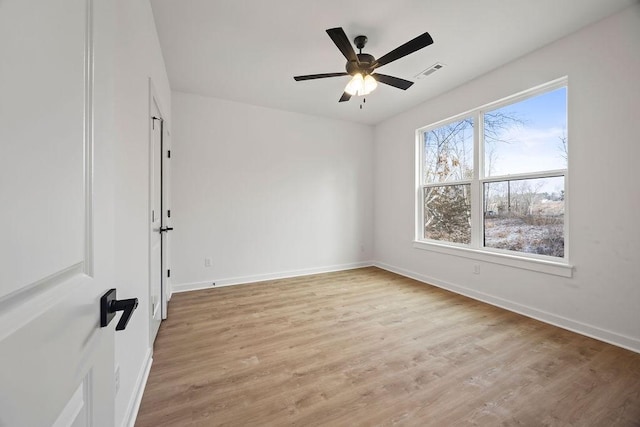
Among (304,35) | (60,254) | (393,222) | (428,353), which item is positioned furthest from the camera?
(393,222)

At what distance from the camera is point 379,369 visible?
197 centimetres

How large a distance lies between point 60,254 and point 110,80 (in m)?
0.52

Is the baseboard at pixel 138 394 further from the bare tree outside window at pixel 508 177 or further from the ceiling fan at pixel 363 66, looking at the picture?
the bare tree outside window at pixel 508 177

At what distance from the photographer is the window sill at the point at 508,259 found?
2643 millimetres

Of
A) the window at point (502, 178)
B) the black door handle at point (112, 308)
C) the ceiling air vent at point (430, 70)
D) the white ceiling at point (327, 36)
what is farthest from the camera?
the ceiling air vent at point (430, 70)

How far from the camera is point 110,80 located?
720mm

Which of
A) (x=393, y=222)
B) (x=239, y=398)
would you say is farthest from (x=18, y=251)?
(x=393, y=222)

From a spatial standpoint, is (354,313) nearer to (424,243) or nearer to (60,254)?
(424,243)

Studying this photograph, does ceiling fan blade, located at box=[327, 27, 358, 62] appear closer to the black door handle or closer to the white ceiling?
the white ceiling

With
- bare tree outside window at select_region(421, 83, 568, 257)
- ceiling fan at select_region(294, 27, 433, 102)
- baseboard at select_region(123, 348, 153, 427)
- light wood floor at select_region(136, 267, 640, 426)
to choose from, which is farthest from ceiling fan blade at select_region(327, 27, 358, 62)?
baseboard at select_region(123, 348, 153, 427)

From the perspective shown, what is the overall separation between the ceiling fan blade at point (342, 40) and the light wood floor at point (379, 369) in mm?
2549

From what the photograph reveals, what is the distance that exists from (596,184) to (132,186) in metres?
3.80

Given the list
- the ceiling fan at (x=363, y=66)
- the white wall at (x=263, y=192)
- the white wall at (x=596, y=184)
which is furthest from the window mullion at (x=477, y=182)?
the white wall at (x=263, y=192)

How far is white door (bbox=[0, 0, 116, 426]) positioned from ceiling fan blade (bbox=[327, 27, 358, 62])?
5.65 feet
